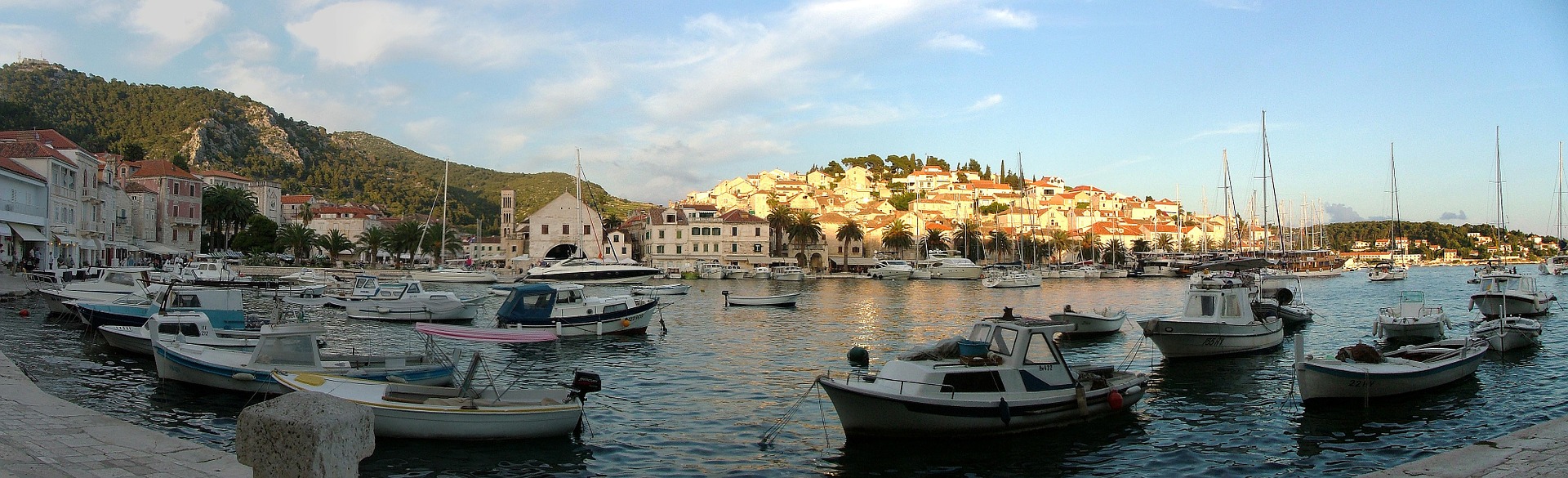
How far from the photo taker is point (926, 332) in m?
35.8

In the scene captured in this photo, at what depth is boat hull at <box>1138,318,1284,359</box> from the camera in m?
24.2

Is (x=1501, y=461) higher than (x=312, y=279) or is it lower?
lower

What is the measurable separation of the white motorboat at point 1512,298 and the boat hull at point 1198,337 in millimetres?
17589

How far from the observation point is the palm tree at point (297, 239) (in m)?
92.0

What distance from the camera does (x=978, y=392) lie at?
14.6 m

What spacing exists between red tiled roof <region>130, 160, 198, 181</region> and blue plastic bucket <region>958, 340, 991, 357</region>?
8814 cm

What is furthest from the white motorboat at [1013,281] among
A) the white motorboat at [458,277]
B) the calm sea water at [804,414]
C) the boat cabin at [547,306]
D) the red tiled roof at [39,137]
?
the red tiled roof at [39,137]

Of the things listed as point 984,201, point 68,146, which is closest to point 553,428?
point 68,146

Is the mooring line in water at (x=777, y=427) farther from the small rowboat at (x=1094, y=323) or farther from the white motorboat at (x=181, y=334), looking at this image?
the small rowboat at (x=1094, y=323)

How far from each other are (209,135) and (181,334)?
160 meters

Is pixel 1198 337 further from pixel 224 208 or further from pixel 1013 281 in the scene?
pixel 224 208

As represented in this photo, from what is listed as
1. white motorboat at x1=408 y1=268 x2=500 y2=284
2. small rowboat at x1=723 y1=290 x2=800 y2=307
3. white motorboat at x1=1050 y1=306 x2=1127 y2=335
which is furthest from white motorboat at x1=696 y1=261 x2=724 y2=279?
white motorboat at x1=1050 y1=306 x2=1127 y2=335

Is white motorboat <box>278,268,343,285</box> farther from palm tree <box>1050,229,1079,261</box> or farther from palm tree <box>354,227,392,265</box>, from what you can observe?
palm tree <box>1050,229,1079,261</box>

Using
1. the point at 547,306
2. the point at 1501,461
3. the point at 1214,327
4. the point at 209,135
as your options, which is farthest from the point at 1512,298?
the point at 209,135
